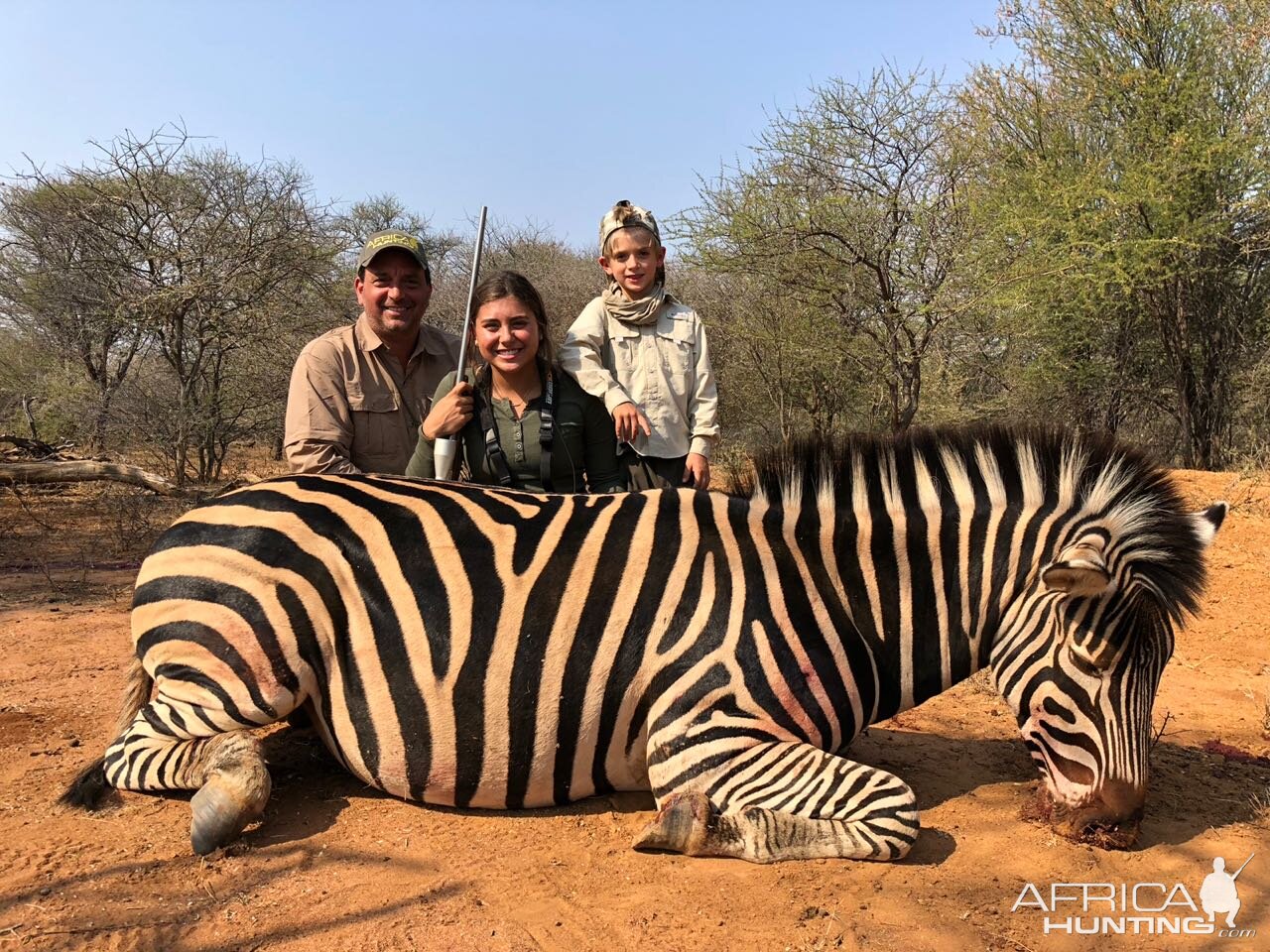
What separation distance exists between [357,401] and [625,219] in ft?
5.84

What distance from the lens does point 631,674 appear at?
295 centimetres

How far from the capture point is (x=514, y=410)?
413 cm

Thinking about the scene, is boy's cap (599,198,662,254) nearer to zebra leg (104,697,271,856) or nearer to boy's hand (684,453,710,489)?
boy's hand (684,453,710,489)

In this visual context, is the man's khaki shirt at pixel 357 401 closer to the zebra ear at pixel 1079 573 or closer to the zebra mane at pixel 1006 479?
the zebra mane at pixel 1006 479

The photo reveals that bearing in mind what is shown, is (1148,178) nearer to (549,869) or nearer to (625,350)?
(625,350)

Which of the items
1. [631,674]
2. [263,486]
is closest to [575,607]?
[631,674]

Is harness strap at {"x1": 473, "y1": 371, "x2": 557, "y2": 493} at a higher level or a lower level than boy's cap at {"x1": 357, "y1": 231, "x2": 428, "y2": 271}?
lower

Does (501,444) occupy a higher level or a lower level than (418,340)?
lower

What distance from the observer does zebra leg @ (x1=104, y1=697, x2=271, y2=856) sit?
8.98ft

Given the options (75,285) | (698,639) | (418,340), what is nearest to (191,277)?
(75,285)

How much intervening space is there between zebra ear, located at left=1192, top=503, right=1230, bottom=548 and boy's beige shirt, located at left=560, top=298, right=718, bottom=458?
89.1 inches

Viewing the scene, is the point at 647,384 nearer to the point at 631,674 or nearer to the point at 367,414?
the point at 367,414

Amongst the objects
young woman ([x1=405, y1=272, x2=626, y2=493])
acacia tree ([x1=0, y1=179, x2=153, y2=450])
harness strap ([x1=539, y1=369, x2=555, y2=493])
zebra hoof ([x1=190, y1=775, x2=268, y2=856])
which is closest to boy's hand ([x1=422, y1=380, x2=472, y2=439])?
young woman ([x1=405, y1=272, x2=626, y2=493])

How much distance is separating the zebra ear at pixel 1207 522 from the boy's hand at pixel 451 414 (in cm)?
299
